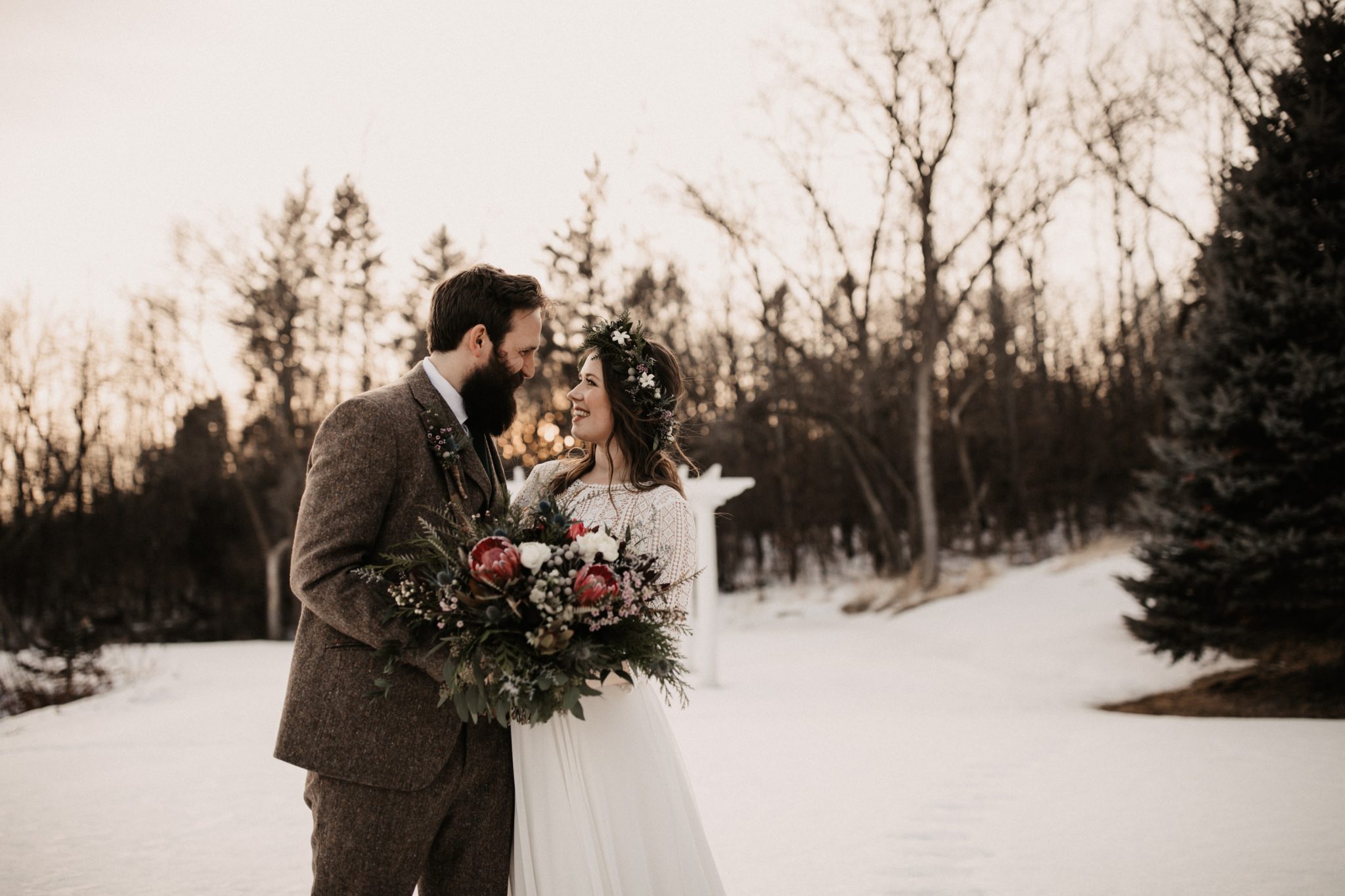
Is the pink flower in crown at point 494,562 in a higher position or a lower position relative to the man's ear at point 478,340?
lower

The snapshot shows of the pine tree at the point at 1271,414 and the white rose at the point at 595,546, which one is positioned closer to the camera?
the white rose at the point at 595,546

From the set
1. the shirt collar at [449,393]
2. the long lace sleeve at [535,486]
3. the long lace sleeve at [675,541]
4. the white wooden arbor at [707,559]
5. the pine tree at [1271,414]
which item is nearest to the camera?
the shirt collar at [449,393]

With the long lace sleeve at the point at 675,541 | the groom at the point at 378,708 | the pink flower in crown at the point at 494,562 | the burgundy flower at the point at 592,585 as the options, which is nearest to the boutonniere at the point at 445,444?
the groom at the point at 378,708

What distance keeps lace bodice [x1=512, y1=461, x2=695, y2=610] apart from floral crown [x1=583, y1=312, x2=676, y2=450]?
9.8 inches

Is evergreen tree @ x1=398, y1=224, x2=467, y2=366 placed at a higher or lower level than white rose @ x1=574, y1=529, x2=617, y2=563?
higher

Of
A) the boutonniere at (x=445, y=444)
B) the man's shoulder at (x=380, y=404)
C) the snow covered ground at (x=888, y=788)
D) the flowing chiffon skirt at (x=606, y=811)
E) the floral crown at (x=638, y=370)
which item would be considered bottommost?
the snow covered ground at (x=888, y=788)

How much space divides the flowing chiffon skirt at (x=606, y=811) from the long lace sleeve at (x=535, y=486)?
65 cm

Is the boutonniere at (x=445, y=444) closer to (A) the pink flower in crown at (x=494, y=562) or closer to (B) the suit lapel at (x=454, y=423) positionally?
(B) the suit lapel at (x=454, y=423)

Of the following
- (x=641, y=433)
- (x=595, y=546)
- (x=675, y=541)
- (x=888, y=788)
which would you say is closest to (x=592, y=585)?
(x=595, y=546)

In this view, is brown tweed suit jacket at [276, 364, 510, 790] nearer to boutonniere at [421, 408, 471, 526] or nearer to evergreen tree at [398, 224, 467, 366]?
boutonniere at [421, 408, 471, 526]

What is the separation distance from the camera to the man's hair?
103 inches

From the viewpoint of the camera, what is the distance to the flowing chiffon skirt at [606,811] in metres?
2.48

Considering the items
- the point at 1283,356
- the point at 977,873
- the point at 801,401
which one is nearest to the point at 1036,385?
the point at 801,401

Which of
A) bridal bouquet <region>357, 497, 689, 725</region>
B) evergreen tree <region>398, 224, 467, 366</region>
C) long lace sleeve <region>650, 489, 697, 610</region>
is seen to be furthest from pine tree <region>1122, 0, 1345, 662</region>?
evergreen tree <region>398, 224, 467, 366</region>
